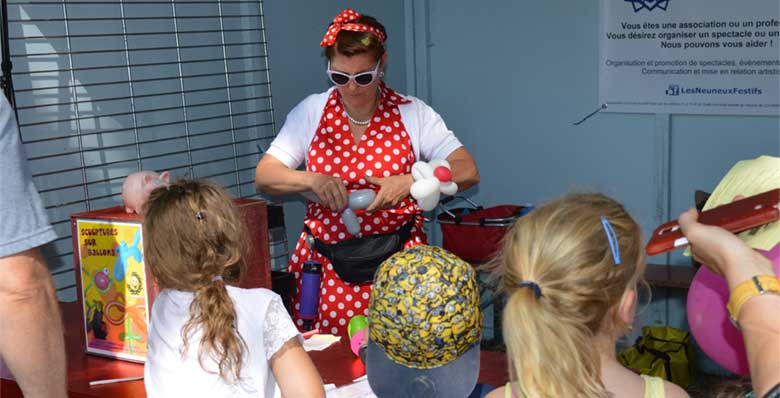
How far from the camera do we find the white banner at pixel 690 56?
14.2 ft

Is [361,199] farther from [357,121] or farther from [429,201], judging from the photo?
[357,121]

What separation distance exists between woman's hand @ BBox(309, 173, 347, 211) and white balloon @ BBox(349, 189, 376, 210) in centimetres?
3

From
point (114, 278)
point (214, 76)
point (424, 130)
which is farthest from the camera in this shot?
point (214, 76)

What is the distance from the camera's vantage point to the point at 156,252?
212 cm

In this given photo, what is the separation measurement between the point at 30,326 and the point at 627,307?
1189mm

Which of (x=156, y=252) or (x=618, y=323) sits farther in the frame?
(x=156, y=252)

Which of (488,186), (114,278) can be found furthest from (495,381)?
(488,186)

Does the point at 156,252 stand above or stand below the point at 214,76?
below

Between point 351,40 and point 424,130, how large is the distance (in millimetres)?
446

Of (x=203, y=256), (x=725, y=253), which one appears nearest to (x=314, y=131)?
(x=203, y=256)

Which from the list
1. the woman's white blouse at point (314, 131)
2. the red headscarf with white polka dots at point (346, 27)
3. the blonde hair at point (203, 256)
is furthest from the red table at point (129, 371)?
the red headscarf with white polka dots at point (346, 27)

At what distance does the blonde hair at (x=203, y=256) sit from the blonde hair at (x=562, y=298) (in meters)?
0.69

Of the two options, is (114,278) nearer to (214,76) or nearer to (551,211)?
(551,211)

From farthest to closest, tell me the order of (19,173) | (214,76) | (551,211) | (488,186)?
(488,186)
(214,76)
(19,173)
(551,211)
